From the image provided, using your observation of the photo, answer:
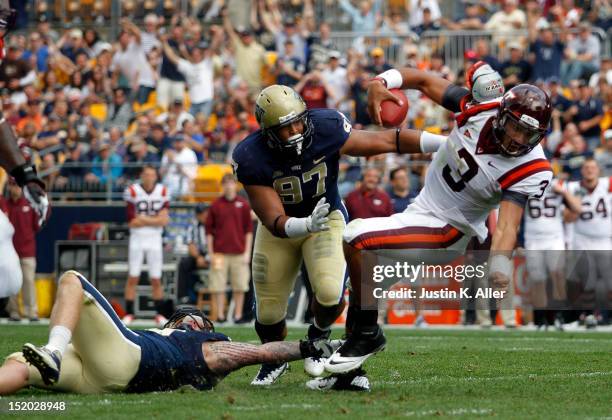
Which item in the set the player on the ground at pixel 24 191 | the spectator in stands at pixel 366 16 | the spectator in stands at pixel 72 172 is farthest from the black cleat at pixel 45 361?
the spectator in stands at pixel 366 16

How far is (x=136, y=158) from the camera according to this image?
16.9m

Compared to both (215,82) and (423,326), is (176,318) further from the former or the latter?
(215,82)

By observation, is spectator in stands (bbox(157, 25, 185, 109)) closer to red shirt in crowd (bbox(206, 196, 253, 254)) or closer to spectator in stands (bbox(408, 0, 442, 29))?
spectator in stands (bbox(408, 0, 442, 29))

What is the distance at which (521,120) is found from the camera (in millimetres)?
6371

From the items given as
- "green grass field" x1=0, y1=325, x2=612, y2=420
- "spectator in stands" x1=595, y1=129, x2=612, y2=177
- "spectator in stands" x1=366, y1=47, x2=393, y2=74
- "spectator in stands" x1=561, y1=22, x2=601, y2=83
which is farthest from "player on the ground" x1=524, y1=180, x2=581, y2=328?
"spectator in stands" x1=366, y1=47, x2=393, y2=74

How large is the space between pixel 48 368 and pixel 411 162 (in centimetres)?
1024

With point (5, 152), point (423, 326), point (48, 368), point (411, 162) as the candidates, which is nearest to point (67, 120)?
point (411, 162)

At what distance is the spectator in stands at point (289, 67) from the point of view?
1798 cm

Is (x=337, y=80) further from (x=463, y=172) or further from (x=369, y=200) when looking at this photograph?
(x=463, y=172)

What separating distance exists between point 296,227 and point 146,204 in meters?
8.13

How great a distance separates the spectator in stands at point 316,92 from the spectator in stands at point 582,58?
3.43 m

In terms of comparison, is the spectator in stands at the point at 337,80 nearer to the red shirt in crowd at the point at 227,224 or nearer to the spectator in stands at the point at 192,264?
the spectator in stands at the point at 192,264

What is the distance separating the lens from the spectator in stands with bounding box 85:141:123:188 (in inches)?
647

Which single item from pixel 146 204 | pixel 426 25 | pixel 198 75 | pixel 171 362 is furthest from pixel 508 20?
pixel 171 362
